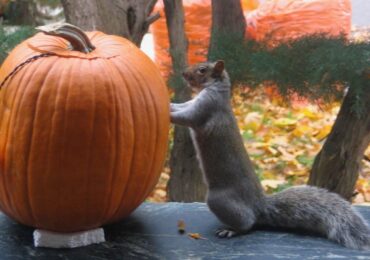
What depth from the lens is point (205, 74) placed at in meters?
1.64

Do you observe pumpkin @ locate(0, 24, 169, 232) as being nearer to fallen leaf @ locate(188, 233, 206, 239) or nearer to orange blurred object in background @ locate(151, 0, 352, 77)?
fallen leaf @ locate(188, 233, 206, 239)

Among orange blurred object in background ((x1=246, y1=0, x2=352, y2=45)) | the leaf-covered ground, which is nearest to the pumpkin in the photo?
the leaf-covered ground

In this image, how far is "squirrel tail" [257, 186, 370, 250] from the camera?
1.44 meters

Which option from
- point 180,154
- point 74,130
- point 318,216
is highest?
point 74,130

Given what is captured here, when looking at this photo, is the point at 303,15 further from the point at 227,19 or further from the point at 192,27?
the point at 227,19

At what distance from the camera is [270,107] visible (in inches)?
173

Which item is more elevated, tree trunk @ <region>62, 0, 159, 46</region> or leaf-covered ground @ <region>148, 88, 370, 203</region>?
tree trunk @ <region>62, 0, 159, 46</region>

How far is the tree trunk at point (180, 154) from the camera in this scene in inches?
105

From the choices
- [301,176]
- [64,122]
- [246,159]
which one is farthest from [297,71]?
[301,176]

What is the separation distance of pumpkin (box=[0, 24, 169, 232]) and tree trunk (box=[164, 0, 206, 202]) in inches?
49.6

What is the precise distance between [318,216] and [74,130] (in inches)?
24.9

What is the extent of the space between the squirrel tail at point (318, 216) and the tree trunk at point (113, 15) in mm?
955

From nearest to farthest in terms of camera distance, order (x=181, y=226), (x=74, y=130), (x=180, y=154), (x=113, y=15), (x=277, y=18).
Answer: (x=74, y=130)
(x=181, y=226)
(x=113, y=15)
(x=180, y=154)
(x=277, y=18)

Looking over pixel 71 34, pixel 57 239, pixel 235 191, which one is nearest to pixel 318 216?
pixel 235 191
